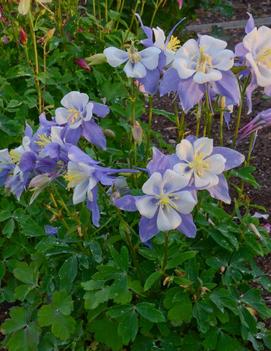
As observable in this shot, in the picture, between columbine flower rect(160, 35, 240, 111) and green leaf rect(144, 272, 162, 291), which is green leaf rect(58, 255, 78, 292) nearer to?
green leaf rect(144, 272, 162, 291)

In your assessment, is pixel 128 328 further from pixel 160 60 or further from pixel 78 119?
pixel 160 60

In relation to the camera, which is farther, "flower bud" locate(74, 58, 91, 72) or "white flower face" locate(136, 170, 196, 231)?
"flower bud" locate(74, 58, 91, 72)

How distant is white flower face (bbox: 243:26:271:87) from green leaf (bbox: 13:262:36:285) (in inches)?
37.6

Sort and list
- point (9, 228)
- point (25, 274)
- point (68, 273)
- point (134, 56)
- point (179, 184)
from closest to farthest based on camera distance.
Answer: point (179, 184) < point (134, 56) < point (68, 273) < point (25, 274) < point (9, 228)

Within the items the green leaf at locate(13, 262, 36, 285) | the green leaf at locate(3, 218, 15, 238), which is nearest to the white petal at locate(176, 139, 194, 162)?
the green leaf at locate(13, 262, 36, 285)

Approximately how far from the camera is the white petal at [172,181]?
1.64 meters

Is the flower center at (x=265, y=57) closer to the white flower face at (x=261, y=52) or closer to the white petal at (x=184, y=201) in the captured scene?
the white flower face at (x=261, y=52)

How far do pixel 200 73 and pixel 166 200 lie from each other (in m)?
0.32

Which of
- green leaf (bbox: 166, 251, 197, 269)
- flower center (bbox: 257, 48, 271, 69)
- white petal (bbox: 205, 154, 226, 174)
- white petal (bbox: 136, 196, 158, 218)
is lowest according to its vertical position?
green leaf (bbox: 166, 251, 197, 269)

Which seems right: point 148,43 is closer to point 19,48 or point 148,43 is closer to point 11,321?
point 11,321

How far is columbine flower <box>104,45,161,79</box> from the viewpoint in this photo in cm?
187

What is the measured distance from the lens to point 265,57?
70.1 inches

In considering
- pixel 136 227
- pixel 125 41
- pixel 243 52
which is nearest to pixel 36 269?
pixel 136 227

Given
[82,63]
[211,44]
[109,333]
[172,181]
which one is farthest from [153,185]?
[82,63]
